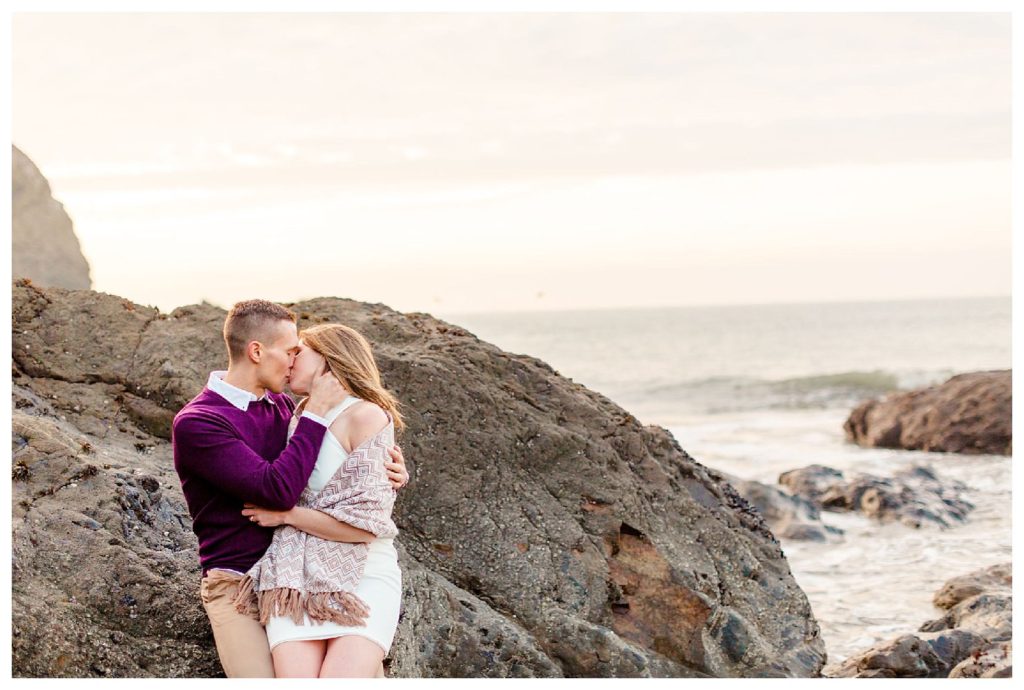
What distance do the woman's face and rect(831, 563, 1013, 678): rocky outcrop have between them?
5401 millimetres

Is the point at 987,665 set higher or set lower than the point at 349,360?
lower

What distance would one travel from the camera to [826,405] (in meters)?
36.6

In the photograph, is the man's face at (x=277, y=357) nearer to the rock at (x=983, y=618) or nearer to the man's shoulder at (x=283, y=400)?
the man's shoulder at (x=283, y=400)

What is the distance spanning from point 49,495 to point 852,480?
46.0ft

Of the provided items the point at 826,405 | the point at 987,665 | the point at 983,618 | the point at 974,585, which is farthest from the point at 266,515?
the point at 826,405

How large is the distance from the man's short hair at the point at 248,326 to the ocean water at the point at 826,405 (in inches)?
220

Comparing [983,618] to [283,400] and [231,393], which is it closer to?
[283,400]

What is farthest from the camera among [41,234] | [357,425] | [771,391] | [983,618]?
[771,391]

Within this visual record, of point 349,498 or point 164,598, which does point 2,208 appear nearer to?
point 164,598

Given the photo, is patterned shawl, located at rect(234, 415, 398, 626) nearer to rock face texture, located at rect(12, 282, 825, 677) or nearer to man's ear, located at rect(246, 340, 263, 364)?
man's ear, located at rect(246, 340, 263, 364)

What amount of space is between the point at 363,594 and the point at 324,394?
0.88 meters

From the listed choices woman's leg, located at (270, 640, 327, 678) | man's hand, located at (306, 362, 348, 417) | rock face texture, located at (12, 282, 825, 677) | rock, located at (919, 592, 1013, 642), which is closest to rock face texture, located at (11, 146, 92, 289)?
rock face texture, located at (12, 282, 825, 677)

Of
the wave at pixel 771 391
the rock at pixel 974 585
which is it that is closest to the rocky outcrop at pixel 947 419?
the wave at pixel 771 391

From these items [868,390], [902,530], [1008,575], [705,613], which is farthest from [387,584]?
[868,390]
